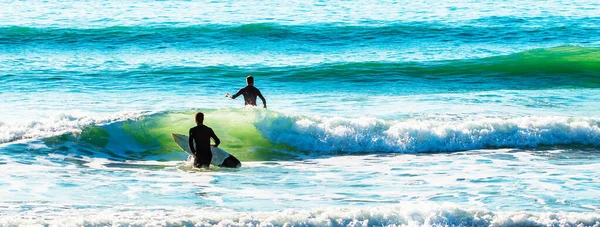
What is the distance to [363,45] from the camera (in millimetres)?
31156

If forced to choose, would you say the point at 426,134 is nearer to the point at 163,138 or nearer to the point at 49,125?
the point at 163,138

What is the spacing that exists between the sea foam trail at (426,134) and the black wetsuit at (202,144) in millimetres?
2553

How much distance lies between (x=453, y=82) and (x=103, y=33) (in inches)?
591

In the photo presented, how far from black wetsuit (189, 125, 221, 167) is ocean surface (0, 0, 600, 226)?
0.71ft

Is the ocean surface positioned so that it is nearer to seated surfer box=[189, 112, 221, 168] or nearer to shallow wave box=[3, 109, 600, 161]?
shallow wave box=[3, 109, 600, 161]

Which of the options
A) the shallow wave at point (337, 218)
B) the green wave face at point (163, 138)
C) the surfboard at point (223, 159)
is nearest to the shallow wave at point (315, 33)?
the green wave face at point (163, 138)

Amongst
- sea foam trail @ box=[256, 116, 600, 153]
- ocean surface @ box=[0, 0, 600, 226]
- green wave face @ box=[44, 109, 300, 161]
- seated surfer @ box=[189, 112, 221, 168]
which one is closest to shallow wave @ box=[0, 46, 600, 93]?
ocean surface @ box=[0, 0, 600, 226]

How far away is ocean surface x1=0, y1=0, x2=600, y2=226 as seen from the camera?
9.59 meters

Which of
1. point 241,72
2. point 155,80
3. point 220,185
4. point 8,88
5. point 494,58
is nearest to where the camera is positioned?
point 220,185

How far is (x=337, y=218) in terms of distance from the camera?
8.74 m

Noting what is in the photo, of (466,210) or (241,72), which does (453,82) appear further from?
(466,210)

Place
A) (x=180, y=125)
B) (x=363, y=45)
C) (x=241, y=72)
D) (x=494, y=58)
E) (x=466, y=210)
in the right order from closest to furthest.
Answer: (x=466, y=210) < (x=180, y=125) < (x=241, y=72) < (x=494, y=58) < (x=363, y=45)

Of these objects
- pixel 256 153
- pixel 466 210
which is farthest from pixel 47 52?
pixel 466 210

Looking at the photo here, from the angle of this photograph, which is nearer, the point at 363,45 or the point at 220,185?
the point at 220,185
